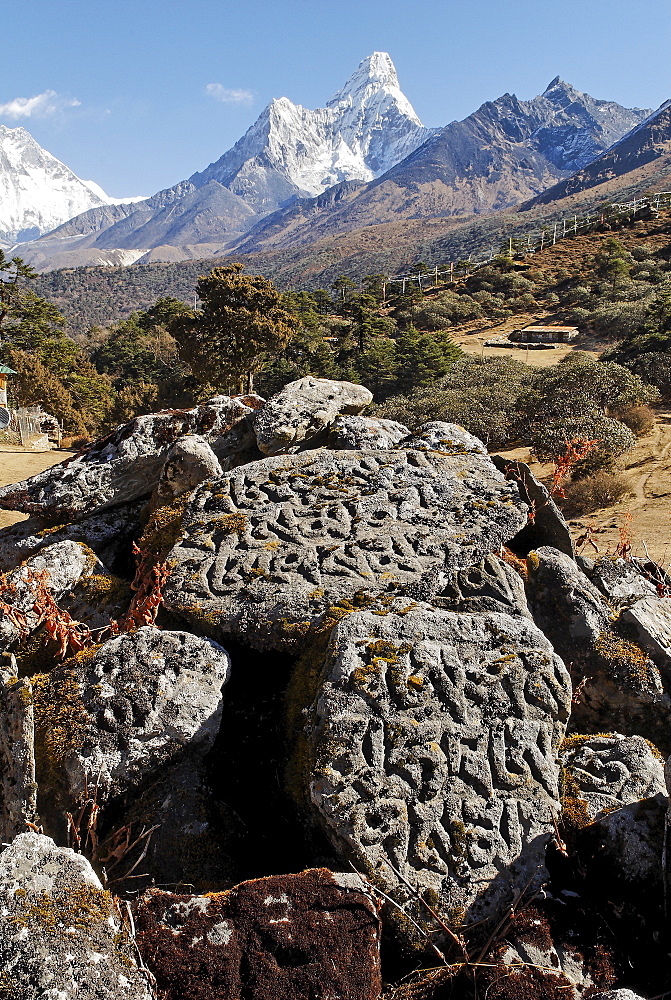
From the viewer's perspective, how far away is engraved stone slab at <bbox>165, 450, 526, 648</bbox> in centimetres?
315

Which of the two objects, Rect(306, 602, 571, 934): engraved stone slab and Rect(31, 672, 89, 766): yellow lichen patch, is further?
Rect(31, 672, 89, 766): yellow lichen patch

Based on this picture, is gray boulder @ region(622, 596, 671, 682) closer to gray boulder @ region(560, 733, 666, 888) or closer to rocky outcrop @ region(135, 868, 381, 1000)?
gray boulder @ region(560, 733, 666, 888)

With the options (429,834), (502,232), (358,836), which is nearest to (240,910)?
(358,836)

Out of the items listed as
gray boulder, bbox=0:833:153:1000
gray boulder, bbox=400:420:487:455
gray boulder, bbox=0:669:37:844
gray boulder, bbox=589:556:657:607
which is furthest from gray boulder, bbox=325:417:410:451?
gray boulder, bbox=0:833:153:1000

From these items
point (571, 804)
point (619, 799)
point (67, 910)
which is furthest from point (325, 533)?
point (67, 910)

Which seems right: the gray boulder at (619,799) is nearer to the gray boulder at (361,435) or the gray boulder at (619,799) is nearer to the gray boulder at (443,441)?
the gray boulder at (443,441)

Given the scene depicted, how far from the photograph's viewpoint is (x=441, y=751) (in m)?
2.42

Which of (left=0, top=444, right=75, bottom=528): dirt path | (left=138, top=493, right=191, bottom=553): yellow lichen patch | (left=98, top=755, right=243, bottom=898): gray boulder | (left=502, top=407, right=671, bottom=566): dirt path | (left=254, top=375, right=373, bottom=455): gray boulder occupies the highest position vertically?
(left=254, top=375, right=373, bottom=455): gray boulder

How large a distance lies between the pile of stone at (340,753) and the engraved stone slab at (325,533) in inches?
0.7

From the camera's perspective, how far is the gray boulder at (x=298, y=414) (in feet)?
17.1

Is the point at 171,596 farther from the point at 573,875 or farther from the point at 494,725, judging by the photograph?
the point at 573,875

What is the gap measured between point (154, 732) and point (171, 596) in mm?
Result: 805

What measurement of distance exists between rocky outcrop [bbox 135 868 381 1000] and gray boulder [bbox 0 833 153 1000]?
12cm

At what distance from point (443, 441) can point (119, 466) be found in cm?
252
